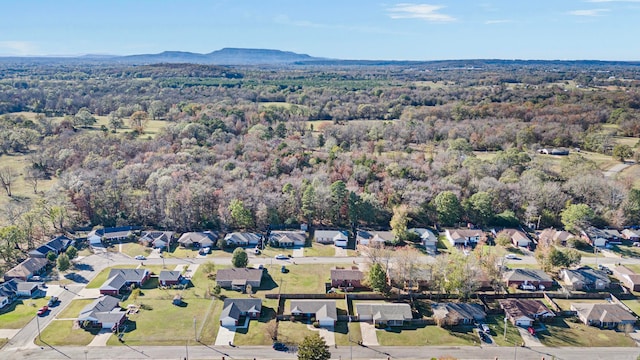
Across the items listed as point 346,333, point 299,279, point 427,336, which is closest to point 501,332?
point 427,336

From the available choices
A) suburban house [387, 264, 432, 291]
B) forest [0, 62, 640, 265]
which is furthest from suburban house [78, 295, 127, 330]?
suburban house [387, 264, 432, 291]

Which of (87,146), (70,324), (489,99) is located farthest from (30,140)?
(489,99)

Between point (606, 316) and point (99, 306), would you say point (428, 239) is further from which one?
point (99, 306)

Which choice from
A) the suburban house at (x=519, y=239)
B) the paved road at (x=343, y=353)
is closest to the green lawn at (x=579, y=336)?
the paved road at (x=343, y=353)

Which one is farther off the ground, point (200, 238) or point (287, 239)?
point (200, 238)

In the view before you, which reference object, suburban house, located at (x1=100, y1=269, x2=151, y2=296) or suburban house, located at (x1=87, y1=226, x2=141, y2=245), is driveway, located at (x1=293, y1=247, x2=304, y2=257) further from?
suburban house, located at (x1=87, y1=226, x2=141, y2=245)
